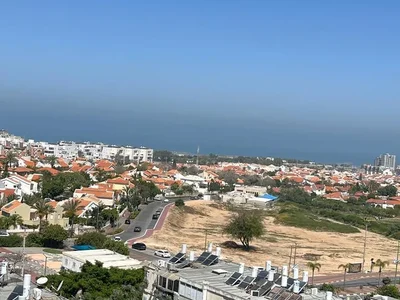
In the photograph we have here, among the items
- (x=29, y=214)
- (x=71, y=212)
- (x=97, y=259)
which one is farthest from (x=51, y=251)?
(x=97, y=259)

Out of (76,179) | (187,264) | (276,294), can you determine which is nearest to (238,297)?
(276,294)

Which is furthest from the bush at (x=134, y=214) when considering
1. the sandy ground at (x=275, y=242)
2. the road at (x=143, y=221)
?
the sandy ground at (x=275, y=242)

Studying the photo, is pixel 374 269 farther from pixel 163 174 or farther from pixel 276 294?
pixel 163 174

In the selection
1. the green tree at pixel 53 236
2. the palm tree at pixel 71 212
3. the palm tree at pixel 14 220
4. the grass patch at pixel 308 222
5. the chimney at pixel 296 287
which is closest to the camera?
the chimney at pixel 296 287

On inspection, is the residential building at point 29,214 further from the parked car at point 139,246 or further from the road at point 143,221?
the parked car at point 139,246

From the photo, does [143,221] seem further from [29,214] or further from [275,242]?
[29,214]

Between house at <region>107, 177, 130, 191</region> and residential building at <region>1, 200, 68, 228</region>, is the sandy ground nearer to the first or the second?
residential building at <region>1, 200, 68, 228</region>
